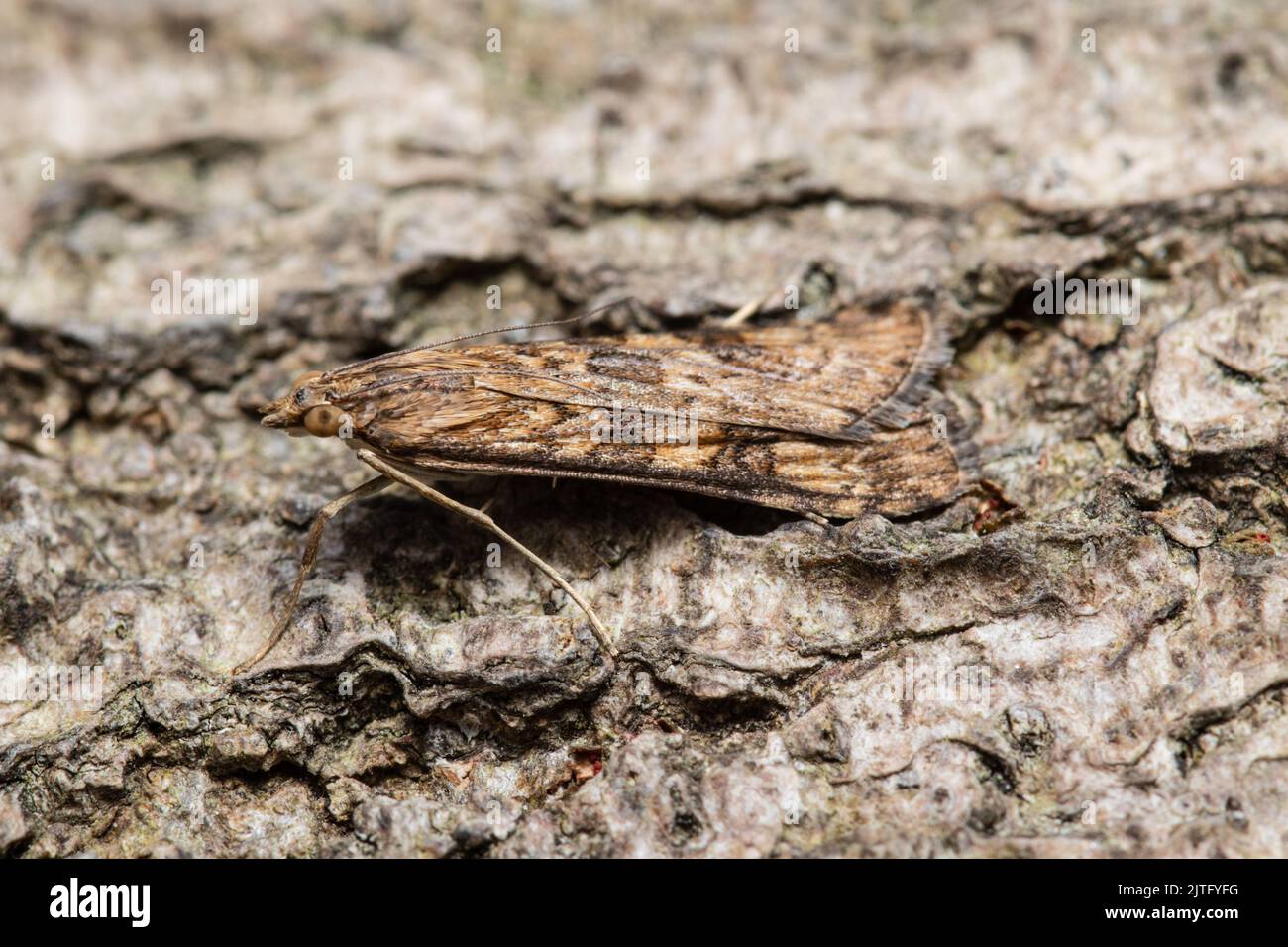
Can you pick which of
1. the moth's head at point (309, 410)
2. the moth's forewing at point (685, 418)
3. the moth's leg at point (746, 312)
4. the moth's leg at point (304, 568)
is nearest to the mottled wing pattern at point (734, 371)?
the moth's forewing at point (685, 418)

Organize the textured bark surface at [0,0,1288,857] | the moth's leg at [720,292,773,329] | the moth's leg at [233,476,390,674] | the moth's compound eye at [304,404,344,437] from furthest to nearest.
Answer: the moth's leg at [720,292,773,329], the moth's compound eye at [304,404,344,437], the moth's leg at [233,476,390,674], the textured bark surface at [0,0,1288,857]

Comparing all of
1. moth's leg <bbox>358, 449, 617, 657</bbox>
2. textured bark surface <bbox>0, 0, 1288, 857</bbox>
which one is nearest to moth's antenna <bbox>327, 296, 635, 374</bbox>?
textured bark surface <bbox>0, 0, 1288, 857</bbox>

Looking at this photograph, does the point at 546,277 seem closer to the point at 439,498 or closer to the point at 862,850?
the point at 439,498

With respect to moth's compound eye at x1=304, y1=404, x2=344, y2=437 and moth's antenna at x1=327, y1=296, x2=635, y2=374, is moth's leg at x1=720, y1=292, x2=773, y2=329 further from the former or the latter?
moth's compound eye at x1=304, y1=404, x2=344, y2=437

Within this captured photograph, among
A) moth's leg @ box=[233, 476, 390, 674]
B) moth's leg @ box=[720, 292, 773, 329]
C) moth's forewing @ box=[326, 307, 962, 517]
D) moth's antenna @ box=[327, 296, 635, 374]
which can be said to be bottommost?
moth's leg @ box=[233, 476, 390, 674]

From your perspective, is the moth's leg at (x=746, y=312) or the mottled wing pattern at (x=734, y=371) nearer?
the mottled wing pattern at (x=734, y=371)

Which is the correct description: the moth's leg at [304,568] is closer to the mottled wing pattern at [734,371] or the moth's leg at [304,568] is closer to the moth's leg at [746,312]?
the mottled wing pattern at [734,371]
